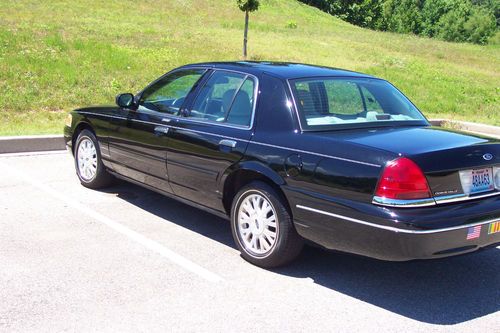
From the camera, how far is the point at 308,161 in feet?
14.3

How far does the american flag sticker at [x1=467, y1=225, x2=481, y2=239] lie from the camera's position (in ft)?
13.4

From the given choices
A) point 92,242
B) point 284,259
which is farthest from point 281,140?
point 92,242

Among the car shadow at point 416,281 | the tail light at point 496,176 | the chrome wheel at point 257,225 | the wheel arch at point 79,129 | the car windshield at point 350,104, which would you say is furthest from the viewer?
the wheel arch at point 79,129

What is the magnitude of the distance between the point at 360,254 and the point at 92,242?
2413mm

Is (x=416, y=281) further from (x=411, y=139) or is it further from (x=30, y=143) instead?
(x=30, y=143)

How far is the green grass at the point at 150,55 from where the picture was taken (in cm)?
1496

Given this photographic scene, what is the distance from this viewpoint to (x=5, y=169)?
796 cm

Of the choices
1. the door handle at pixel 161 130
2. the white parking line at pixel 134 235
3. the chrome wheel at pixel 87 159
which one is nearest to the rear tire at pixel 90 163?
the chrome wheel at pixel 87 159

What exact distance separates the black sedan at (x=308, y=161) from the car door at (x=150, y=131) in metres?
0.02

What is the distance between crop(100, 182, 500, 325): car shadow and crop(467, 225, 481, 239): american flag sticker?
21 cm

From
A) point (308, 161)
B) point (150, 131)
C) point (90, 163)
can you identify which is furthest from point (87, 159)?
point (308, 161)

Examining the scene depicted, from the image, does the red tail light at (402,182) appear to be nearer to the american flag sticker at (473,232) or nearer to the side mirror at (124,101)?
the american flag sticker at (473,232)

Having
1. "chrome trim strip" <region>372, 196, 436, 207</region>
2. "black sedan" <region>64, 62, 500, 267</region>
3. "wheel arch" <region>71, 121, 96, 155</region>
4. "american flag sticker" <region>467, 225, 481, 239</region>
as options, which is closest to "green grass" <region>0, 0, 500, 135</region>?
"wheel arch" <region>71, 121, 96, 155</region>

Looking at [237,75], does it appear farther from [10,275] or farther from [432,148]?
[10,275]
